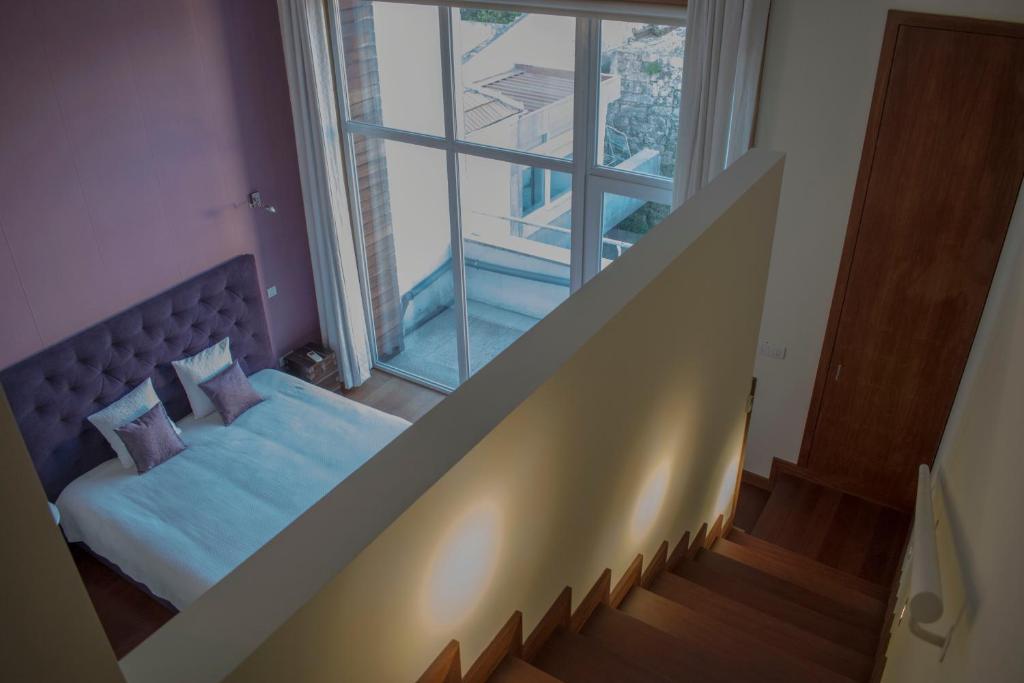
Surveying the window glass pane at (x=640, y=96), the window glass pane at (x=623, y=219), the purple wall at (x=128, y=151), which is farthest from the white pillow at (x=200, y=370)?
the window glass pane at (x=640, y=96)

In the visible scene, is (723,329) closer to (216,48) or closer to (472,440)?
(472,440)

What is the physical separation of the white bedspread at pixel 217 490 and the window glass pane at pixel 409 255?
1213mm

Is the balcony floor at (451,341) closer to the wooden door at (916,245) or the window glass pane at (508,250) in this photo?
the window glass pane at (508,250)

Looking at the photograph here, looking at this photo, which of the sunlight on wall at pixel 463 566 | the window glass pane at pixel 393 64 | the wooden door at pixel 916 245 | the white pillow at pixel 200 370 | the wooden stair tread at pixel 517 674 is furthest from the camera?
the window glass pane at pixel 393 64

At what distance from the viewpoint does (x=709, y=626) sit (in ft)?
10.9

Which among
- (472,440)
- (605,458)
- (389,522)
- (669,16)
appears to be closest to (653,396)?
(605,458)

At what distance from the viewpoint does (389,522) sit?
1680 millimetres

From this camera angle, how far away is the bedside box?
6.55m

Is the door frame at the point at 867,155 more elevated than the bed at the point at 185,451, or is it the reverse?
the door frame at the point at 867,155

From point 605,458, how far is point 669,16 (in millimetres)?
2810

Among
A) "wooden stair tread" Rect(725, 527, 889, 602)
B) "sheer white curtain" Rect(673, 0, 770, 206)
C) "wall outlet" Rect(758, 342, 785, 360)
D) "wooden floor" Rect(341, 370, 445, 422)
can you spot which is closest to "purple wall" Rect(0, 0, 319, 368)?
"wooden floor" Rect(341, 370, 445, 422)

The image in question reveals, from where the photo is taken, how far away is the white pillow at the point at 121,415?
5.06 meters

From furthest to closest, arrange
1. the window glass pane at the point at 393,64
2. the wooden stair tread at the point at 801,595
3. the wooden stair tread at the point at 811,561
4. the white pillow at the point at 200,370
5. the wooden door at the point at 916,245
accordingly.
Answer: the window glass pane at the point at 393,64 → the white pillow at the point at 200,370 → the wooden stair tread at the point at 811,561 → the wooden stair tread at the point at 801,595 → the wooden door at the point at 916,245

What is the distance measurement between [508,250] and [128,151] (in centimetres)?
253
